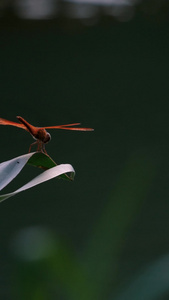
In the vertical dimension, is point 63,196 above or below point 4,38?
below

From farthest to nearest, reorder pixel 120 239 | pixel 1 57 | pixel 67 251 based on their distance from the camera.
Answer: pixel 1 57
pixel 120 239
pixel 67 251

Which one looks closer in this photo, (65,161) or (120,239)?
(120,239)

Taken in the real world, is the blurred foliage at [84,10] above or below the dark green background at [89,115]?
above

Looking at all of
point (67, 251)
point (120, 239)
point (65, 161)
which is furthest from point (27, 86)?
point (67, 251)

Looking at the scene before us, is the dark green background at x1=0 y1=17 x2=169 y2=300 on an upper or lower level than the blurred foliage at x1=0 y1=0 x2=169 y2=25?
lower

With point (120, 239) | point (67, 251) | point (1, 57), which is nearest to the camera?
point (67, 251)

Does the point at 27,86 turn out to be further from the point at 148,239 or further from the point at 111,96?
the point at 148,239

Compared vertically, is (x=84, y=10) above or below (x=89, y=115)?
above

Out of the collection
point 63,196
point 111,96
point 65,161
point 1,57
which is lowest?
point 63,196
